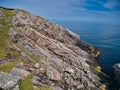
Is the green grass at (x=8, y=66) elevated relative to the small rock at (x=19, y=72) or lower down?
elevated

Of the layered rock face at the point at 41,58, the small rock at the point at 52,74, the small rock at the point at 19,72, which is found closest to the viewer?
the small rock at the point at 19,72

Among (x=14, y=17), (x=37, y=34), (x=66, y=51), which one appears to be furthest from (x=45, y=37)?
(x=14, y=17)

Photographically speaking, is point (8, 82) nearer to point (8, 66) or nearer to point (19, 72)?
point (19, 72)

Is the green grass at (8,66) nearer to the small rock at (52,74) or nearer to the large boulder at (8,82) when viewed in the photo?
the large boulder at (8,82)

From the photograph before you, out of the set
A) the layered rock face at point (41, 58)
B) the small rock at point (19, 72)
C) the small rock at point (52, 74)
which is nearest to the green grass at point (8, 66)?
the layered rock face at point (41, 58)

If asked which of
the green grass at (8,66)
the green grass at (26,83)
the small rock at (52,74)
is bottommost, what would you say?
the green grass at (26,83)

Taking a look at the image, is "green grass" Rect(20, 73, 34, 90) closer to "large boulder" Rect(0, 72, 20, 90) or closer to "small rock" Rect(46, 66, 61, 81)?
"large boulder" Rect(0, 72, 20, 90)

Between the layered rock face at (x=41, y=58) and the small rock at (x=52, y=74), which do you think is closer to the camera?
the layered rock face at (x=41, y=58)

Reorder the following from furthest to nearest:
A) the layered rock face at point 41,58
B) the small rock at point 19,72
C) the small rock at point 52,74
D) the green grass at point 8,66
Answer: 1. the small rock at point 52,74
2. the layered rock face at point 41,58
3. the green grass at point 8,66
4. the small rock at point 19,72

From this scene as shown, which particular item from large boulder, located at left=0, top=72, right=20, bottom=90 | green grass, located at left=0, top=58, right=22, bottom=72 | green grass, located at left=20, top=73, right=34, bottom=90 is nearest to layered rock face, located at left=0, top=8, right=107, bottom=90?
green grass, located at left=0, top=58, right=22, bottom=72
